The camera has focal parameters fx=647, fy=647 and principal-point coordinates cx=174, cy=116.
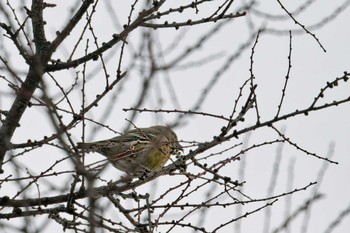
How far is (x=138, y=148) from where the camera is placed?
4.93 meters

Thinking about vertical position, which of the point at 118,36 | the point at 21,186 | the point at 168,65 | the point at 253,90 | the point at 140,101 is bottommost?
the point at 140,101

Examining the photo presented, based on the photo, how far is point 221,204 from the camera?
458 cm

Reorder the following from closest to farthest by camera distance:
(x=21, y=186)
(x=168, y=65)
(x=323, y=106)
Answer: (x=168, y=65) → (x=21, y=186) → (x=323, y=106)

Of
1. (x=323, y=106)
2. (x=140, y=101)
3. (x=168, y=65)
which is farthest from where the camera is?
(x=323, y=106)

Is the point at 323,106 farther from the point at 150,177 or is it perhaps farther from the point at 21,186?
the point at 21,186

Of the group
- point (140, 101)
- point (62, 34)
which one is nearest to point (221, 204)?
point (62, 34)

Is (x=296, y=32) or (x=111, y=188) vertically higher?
(x=296, y=32)

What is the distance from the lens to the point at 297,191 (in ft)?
15.7

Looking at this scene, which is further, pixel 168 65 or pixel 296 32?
pixel 296 32

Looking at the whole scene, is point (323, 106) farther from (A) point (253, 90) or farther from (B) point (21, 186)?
(B) point (21, 186)

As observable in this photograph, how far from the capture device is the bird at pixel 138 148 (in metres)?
3.05

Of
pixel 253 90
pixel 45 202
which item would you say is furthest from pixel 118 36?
pixel 45 202

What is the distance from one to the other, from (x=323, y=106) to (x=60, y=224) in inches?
79.8

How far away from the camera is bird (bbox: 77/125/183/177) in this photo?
3055 mm
